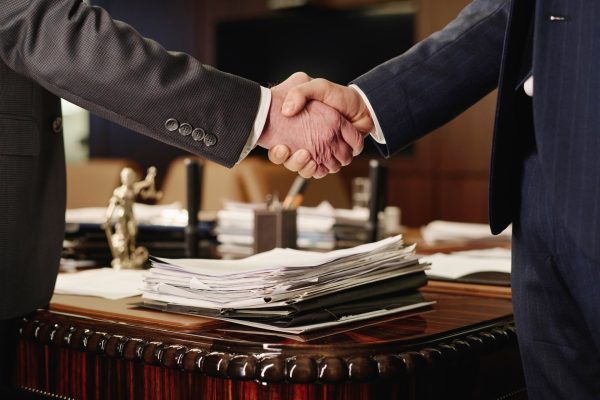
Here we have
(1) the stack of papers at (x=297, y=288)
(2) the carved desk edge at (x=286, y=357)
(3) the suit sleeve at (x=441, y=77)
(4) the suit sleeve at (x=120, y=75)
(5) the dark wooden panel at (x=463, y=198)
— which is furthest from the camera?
(5) the dark wooden panel at (x=463, y=198)

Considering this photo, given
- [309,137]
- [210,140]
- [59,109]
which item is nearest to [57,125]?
[59,109]

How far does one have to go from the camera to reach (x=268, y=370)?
0.87m

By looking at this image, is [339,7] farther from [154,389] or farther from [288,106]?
[154,389]

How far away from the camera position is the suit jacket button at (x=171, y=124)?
1152 millimetres

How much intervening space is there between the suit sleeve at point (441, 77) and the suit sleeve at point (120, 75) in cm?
23

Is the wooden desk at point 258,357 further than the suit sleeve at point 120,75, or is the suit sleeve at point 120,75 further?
the suit sleeve at point 120,75

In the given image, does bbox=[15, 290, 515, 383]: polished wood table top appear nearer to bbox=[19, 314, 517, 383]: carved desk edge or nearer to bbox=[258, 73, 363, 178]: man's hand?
bbox=[19, 314, 517, 383]: carved desk edge

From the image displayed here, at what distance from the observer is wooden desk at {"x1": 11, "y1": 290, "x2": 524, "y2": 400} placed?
34.8 inches

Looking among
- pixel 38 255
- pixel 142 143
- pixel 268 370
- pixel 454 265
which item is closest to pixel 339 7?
pixel 142 143

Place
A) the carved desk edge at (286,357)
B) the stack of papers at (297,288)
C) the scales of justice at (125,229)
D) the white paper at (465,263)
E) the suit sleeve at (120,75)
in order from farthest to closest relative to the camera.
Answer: the scales of justice at (125,229) → the white paper at (465,263) → the suit sleeve at (120,75) → the stack of papers at (297,288) → the carved desk edge at (286,357)

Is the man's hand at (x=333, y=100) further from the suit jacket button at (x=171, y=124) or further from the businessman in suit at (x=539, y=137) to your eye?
the suit jacket button at (x=171, y=124)

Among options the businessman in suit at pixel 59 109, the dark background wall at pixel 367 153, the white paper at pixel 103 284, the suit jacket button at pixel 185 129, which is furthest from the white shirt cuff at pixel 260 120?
the dark background wall at pixel 367 153

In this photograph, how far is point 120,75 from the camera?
1.11 metres

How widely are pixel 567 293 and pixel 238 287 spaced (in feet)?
1.27
